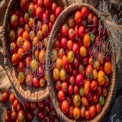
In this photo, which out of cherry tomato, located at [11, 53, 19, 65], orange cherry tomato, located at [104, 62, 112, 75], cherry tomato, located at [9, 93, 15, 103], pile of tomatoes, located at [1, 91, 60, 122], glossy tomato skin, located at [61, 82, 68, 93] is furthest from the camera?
cherry tomato, located at [9, 93, 15, 103]

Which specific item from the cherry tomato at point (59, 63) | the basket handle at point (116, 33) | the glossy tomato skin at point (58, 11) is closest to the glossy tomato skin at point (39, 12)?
the glossy tomato skin at point (58, 11)

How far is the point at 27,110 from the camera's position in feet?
7.66

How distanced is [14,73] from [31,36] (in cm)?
26

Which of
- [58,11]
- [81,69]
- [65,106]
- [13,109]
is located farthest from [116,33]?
[13,109]

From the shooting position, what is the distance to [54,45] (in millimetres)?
1831

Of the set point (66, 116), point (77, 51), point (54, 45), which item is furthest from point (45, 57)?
point (66, 116)

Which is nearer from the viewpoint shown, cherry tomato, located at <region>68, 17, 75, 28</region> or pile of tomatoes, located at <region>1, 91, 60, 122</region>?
cherry tomato, located at <region>68, 17, 75, 28</region>

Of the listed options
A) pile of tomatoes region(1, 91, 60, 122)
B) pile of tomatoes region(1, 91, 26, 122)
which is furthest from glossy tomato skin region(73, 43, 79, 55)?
pile of tomatoes region(1, 91, 26, 122)

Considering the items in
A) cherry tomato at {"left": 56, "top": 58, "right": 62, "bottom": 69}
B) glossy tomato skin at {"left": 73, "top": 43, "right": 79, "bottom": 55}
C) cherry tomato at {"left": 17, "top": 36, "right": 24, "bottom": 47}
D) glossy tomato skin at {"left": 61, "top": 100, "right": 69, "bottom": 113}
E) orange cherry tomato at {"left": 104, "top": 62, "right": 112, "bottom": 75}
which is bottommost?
glossy tomato skin at {"left": 61, "top": 100, "right": 69, "bottom": 113}

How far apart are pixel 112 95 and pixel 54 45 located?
43cm

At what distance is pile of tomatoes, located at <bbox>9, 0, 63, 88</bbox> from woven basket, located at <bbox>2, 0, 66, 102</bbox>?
1.0 inches

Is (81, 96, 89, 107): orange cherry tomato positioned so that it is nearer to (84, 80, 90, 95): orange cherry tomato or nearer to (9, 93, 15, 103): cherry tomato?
(84, 80, 90, 95): orange cherry tomato

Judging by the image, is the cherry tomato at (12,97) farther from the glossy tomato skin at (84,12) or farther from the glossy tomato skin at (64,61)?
the glossy tomato skin at (84,12)

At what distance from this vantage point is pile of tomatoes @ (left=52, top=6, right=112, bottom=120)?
1696 mm
